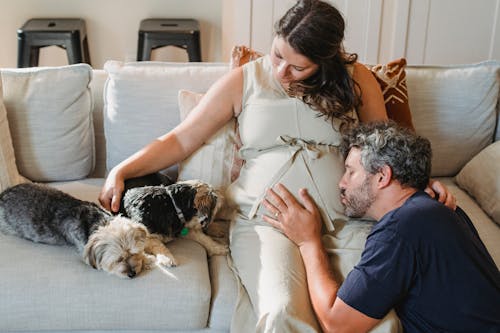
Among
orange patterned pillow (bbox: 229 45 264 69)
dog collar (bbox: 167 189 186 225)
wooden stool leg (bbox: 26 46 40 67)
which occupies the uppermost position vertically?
orange patterned pillow (bbox: 229 45 264 69)

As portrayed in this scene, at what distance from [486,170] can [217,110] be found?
40.2 inches

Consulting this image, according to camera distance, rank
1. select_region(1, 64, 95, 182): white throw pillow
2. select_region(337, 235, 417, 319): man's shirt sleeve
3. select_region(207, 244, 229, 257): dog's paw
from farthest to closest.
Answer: select_region(1, 64, 95, 182): white throw pillow
select_region(207, 244, 229, 257): dog's paw
select_region(337, 235, 417, 319): man's shirt sleeve

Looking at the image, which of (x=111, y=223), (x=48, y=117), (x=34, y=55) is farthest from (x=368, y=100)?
(x=34, y=55)

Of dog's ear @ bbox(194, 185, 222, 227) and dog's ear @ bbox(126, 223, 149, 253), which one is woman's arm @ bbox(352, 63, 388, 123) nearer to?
dog's ear @ bbox(194, 185, 222, 227)

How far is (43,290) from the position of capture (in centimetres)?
181

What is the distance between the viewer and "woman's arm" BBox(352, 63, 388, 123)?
7.09ft

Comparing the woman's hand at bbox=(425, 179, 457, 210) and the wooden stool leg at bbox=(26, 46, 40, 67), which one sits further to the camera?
the wooden stool leg at bbox=(26, 46, 40, 67)

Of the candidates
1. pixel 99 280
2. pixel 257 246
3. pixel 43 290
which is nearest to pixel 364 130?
pixel 257 246

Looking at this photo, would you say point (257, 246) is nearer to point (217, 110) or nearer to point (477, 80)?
point (217, 110)

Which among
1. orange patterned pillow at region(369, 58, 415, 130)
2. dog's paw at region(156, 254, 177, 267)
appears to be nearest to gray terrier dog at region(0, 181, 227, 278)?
dog's paw at region(156, 254, 177, 267)

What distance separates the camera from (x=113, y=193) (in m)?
2.04

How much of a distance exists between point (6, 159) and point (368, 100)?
120cm

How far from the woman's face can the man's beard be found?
0.40 m


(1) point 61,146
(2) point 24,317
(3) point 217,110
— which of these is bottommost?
(2) point 24,317
